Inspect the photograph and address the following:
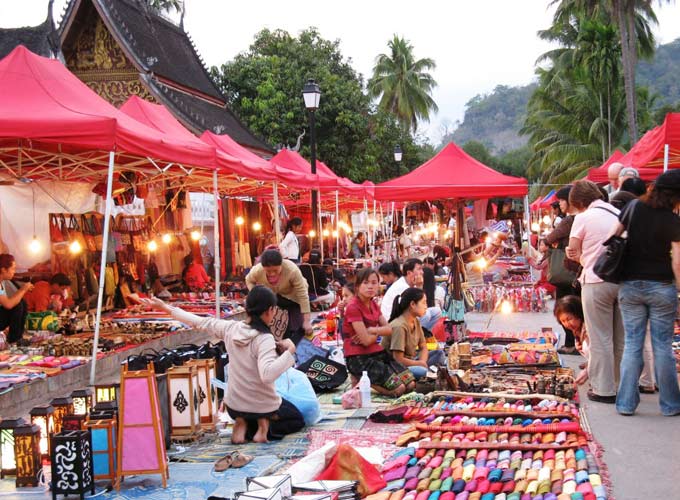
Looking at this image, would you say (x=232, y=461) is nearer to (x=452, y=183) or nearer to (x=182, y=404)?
(x=182, y=404)

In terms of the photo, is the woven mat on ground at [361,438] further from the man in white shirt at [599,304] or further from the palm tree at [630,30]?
the palm tree at [630,30]

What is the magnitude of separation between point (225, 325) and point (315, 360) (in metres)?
2.31

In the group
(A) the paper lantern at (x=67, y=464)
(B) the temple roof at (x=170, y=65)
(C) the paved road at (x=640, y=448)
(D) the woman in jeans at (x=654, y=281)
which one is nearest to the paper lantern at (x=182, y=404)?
(A) the paper lantern at (x=67, y=464)

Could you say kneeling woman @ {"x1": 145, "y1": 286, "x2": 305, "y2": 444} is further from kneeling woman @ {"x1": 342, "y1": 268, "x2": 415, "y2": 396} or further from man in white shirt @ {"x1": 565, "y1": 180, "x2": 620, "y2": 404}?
man in white shirt @ {"x1": 565, "y1": 180, "x2": 620, "y2": 404}

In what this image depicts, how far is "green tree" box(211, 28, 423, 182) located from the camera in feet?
110

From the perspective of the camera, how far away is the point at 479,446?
566 centimetres

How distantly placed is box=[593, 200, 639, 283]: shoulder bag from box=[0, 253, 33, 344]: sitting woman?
22.6ft

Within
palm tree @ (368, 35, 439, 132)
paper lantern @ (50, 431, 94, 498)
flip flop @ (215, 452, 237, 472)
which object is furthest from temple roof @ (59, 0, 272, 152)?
palm tree @ (368, 35, 439, 132)

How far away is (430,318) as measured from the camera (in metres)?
10.3

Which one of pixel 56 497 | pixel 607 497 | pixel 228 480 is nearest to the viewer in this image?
pixel 607 497

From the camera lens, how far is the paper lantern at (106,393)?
598 cm

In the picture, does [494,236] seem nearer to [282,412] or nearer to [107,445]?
[282,412]

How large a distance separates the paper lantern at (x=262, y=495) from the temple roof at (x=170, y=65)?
18484mm

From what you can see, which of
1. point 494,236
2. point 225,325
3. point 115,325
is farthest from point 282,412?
point 494,236
